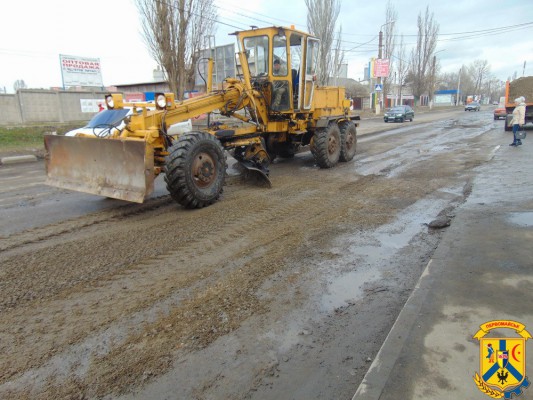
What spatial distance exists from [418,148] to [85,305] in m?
13.3

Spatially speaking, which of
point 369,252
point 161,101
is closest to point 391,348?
point 369,252

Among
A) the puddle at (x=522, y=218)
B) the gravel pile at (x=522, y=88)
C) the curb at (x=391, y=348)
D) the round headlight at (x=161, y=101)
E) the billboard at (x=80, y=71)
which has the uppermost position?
the billboard at (x=80, y=71)

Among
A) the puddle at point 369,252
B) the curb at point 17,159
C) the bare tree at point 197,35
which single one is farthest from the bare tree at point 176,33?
the puddle at point 369,252

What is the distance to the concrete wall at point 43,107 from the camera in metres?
20.4

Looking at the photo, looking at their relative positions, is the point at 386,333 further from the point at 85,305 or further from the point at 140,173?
the point at 140,173

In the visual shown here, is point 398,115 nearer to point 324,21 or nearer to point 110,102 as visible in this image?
point 324,21

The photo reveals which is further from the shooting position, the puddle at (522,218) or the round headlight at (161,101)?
the round headlight at (161,101)

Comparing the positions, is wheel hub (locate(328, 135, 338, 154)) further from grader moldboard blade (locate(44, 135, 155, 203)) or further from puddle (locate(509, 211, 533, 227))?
grader moldboard blade (locate(44, 135, 155, 203))

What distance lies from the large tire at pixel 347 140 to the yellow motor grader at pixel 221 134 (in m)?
0.03

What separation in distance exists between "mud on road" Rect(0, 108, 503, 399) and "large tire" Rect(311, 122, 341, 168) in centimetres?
322

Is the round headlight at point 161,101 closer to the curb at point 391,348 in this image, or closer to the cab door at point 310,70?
the cab door at point 310,70

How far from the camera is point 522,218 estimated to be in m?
5.60

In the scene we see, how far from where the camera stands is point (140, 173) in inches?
234

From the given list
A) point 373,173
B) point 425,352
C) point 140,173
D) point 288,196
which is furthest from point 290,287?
point 373,173
